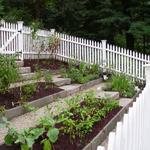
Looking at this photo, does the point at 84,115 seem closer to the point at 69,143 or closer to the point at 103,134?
the point at 103,134

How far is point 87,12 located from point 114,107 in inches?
398

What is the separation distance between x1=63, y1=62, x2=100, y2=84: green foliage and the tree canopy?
349cm

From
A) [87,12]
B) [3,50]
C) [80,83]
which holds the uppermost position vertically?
[87,12]

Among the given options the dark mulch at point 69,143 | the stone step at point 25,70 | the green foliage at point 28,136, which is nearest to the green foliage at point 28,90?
the dark mulch at point 69,143

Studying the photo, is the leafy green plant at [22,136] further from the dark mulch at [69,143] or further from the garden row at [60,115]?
the dark mulch at [69,143]

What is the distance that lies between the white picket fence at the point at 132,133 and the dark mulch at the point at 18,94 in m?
2.72

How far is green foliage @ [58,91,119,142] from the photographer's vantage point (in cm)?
530

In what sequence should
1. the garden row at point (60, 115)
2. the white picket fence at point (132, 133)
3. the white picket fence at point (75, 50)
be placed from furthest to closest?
1. the white picket fence at point (75, 50)
2. the garden row at point (60, 115)
3. the white picket fence at point (132, 133)

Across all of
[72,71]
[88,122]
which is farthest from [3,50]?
[88,122]

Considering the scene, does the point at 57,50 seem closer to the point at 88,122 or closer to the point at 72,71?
the point at 72,71

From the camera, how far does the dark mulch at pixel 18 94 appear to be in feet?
22.0

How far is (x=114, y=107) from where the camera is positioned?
7.38 metres

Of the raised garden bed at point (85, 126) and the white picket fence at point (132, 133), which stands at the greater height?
the white picket fence at point (132, 133)

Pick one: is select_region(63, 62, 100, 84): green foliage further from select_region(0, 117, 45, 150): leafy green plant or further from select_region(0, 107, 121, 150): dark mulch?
select_region(0, 117, 45, 150): leafy green plant
